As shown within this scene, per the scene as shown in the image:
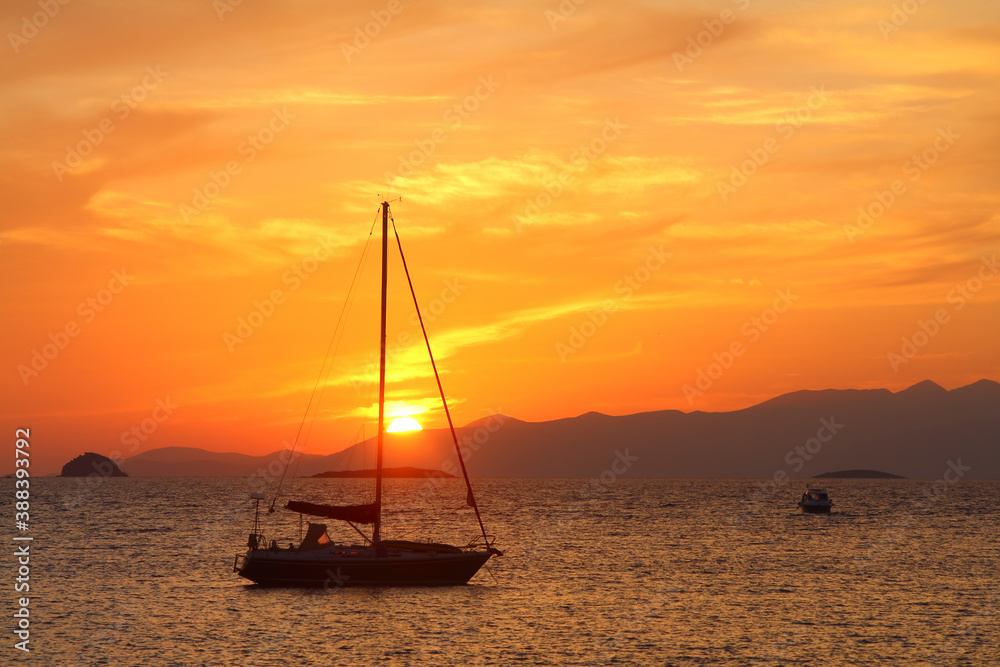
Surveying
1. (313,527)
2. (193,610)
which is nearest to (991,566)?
(313,527)

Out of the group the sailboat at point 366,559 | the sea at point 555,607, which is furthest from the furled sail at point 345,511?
the sea at point 555,607

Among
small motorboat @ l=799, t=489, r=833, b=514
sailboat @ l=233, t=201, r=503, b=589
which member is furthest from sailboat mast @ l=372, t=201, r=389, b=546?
small motorboat @ l=799, t=489, r=833, b=514

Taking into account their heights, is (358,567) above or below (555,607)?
above

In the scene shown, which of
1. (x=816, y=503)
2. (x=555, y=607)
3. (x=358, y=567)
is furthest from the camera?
(x=816, y=503)

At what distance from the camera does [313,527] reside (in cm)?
5512

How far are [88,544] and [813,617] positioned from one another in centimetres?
6593

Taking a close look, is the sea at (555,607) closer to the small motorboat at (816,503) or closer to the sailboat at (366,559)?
the sailboat at (366,559)

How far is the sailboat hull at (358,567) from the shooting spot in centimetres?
5338

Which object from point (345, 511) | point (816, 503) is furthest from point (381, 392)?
point (816, 503)

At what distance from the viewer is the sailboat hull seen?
175 feet

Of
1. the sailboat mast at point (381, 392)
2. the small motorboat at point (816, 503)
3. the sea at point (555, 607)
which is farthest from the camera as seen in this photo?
the small motorboat at point (816, 503)

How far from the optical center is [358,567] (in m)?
53.2

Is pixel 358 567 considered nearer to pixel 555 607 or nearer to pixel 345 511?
pixel 345 511

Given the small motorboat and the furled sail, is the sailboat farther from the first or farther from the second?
the small motorboat
